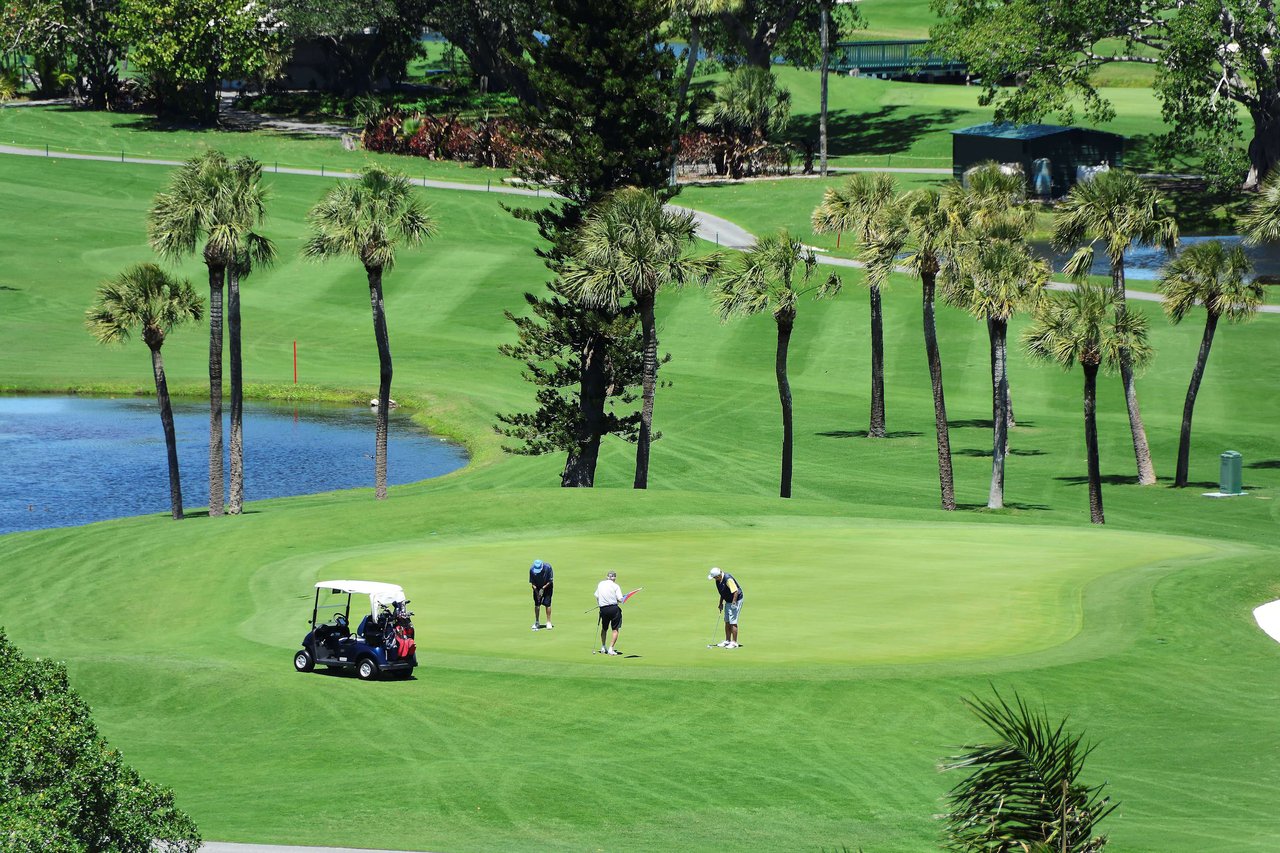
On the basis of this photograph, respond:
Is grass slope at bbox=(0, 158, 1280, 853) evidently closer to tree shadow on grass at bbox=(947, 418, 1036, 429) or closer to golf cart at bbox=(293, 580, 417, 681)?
golf cart at bbox=(293, 580, 417, 681)

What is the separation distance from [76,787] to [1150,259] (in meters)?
90.0

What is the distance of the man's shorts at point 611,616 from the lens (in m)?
27.0

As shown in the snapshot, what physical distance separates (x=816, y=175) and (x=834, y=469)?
59.0 metres

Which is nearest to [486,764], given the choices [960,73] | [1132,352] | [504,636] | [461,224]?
[504,636]

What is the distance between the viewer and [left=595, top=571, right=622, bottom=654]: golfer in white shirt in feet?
87.8

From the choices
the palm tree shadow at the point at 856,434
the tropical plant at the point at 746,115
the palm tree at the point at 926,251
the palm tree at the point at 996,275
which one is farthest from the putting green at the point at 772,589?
the tropical plant at the point at 746,115

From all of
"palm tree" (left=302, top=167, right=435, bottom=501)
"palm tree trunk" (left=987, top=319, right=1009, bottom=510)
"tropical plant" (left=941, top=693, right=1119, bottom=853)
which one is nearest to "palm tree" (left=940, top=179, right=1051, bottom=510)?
"palm tree trunk" (left=987, top=319, right=1009, bottom=510)

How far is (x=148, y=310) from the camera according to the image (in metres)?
52.0

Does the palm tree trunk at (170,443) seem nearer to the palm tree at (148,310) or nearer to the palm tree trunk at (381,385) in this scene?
the palm tree at (148,310)

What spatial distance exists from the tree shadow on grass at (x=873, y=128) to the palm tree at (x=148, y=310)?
80336mm

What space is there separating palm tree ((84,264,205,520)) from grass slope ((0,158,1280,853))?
4.32 m

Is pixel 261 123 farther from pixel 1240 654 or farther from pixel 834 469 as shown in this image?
pixel 1240 654

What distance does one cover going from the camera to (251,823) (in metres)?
Answer: 20.2

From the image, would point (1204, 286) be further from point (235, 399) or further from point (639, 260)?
point (235, 399)
